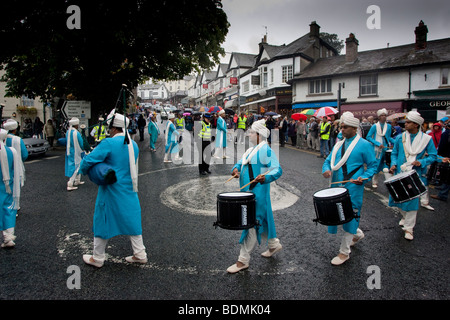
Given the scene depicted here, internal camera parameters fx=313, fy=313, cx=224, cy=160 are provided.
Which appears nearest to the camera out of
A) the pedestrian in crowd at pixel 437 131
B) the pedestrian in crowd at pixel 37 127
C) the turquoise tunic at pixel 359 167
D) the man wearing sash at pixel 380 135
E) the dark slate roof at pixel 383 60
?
the turquoise tunic at pixel 359 167

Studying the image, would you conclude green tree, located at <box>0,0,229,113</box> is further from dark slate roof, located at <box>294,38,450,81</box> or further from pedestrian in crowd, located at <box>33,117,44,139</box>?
dark slate roof, located at <box>294,38,450,81</box>

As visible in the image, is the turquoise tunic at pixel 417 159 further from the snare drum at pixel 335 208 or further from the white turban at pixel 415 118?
the snare drum at pixel 335 208

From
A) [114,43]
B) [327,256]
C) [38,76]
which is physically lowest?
[327,256]

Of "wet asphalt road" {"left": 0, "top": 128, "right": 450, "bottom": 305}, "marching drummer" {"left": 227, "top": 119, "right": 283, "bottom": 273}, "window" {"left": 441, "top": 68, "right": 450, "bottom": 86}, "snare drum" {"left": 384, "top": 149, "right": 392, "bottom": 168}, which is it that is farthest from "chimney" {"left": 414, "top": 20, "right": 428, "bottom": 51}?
"marching drummer" {"left": 227, "top": 119, "right": 283, "bottom": 273}

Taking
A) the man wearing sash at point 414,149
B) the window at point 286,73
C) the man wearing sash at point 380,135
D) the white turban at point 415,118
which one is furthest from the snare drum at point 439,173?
the window at point 286,73

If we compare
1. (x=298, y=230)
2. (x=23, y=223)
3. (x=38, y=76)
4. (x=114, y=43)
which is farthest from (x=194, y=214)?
(x=38, y=76)

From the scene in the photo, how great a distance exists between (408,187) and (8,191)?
6.13 metres

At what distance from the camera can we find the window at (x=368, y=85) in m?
27.2

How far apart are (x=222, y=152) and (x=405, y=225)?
9.72 m

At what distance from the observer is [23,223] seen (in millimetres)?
5785

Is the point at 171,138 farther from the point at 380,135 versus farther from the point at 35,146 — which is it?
the point at 380,135

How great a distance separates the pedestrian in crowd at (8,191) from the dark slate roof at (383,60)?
2742cm

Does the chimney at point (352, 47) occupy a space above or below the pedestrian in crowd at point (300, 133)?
above

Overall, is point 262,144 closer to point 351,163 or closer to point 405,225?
point 351,163
